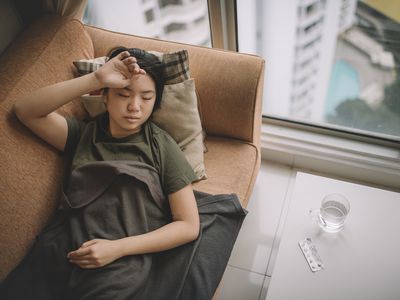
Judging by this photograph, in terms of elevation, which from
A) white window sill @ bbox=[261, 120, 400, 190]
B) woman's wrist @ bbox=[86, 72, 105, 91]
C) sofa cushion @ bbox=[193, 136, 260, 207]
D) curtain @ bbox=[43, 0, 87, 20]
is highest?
curtain @ bbox=[43, 0, 87, 20]

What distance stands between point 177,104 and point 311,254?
701 millimetres

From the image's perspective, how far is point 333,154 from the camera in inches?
78.0

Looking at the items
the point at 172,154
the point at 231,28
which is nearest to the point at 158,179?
the point at 172,154

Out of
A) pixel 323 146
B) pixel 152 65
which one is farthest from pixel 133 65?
pixel 323 146

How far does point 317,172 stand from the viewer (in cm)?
208

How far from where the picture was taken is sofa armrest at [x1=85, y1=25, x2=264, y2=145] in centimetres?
148

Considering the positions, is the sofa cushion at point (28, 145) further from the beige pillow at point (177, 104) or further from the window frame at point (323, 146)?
the window frame at point (323, 146)

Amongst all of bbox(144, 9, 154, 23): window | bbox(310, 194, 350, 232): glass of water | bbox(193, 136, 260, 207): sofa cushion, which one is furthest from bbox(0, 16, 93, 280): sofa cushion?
bbox(310, 194, 350, 232): glass of water

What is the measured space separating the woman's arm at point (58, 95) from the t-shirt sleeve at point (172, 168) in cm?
26

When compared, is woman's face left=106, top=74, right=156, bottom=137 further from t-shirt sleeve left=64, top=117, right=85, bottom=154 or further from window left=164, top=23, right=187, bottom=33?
window left=164, top=23, right=187, bottom=33

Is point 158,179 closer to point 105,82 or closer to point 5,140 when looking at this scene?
point 105,82

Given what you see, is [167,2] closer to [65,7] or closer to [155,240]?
[65,7]

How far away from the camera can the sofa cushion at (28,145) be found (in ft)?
4.01

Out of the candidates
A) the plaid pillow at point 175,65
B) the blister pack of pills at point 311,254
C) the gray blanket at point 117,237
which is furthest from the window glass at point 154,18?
the blister pack of pills at point 311,254
